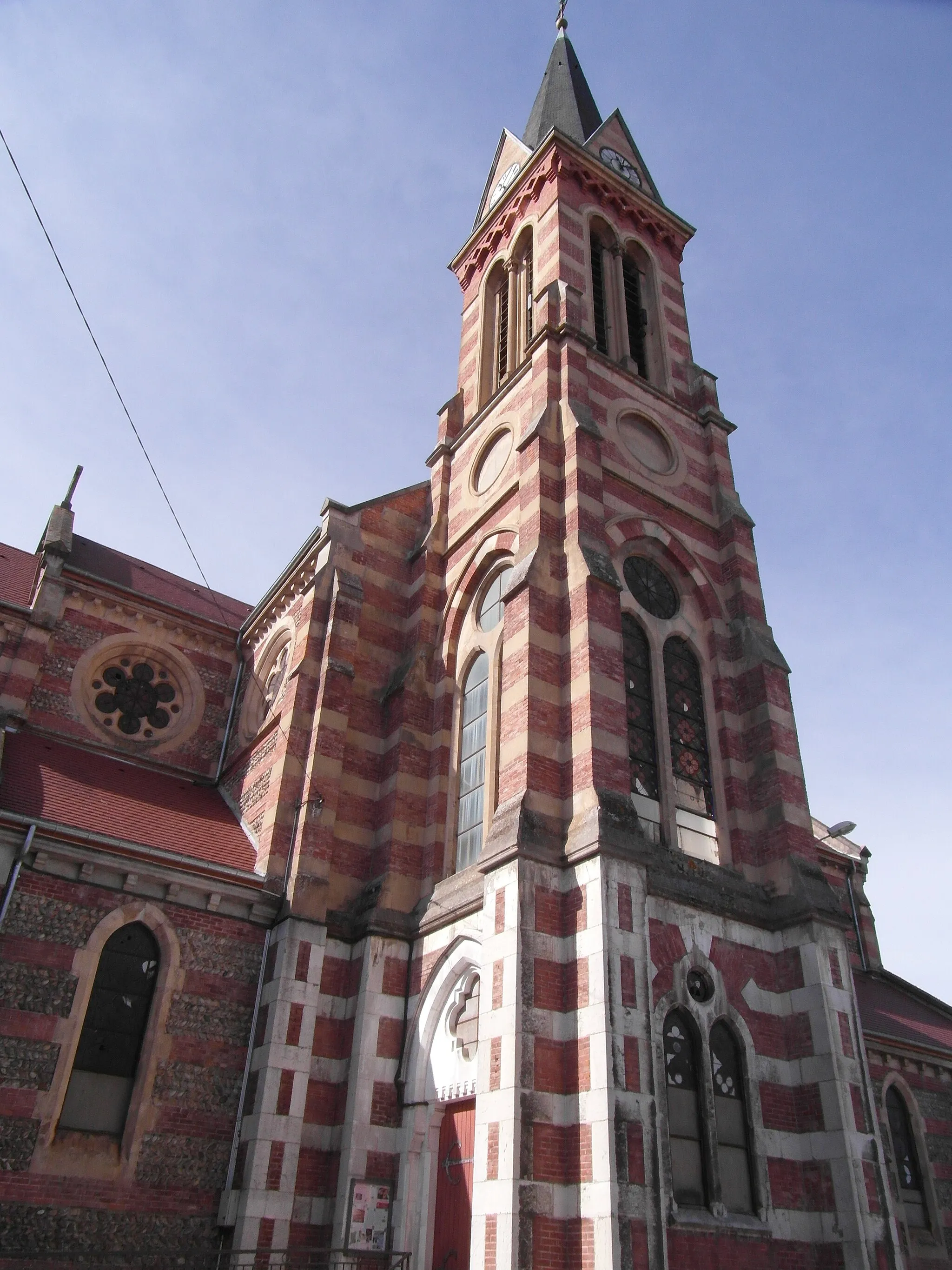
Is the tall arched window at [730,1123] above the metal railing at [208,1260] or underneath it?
above

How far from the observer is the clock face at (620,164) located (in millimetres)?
24812

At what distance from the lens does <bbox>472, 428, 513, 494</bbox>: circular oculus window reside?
19.2 metres

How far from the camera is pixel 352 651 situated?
18234 millimetres

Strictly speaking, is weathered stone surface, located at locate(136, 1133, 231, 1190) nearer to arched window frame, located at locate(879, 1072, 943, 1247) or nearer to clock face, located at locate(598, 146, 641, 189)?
arched window frame, located at locate(879, 1072, 943, 1247)

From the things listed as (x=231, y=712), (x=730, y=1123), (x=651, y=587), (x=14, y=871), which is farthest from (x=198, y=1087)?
(x=651, y=587)

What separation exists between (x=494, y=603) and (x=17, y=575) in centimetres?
1242

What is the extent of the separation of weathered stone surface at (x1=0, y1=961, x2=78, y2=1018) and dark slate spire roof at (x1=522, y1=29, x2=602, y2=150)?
22013 millimetres

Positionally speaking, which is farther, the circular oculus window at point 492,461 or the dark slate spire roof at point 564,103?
the dark slate spire roof at point 564,103

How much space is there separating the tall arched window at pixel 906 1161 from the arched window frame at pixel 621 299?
1519 centimetres

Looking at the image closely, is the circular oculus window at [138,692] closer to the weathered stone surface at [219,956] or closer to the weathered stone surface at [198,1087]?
the weathered stone surface at [219,956]

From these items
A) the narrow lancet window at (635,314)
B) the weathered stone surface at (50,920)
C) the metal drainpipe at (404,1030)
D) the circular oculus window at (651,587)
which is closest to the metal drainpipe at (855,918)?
the circular oculus window at (651,587)

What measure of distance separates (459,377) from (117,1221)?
60.6ft

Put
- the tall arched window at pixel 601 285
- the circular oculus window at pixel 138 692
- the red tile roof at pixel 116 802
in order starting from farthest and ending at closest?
the tall arched window at pixel 601 285 → the circular oculus window at pixel 138 692 → the red tile roof at pixel 116 802

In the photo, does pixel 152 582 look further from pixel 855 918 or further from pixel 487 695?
pixel 855 918
